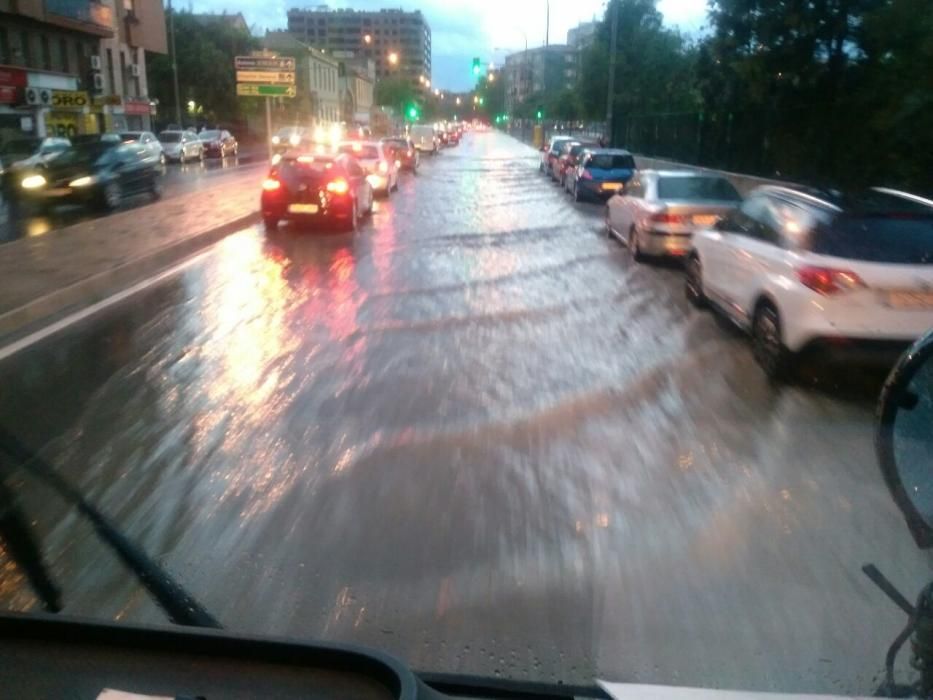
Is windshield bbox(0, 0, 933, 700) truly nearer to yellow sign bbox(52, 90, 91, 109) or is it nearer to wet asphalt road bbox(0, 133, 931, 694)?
wet asphalt road bbox(0, 133, 931, 694)

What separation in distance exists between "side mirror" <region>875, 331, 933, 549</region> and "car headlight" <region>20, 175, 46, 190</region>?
24843 millimetres

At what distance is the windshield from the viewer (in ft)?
14.5

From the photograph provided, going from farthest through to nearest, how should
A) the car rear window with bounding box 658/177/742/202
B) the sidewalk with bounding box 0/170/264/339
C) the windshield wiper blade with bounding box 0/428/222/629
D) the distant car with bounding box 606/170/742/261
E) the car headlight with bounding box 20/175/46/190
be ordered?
1. the car headlight with bounding box 20/175/46/190
2. the car rear window with bounding box 658/177/742/202
3. the distant car with bounding box 606/170/742/261
4. the sidewalk with bounding box 0/170/264/339
5. the windshield wiper blade with bounding box 0/428/222/629

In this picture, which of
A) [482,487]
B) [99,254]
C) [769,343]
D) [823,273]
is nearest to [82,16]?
[99,254]

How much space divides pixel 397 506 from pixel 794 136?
18.3m

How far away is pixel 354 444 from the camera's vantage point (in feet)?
22.6

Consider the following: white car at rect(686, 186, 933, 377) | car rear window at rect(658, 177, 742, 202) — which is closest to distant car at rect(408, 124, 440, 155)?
car rear window at rect(658, 177, 742, 202)

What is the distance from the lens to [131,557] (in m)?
5.01

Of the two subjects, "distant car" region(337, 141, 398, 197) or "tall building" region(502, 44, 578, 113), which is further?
"tall building" region(502, 44, 578, 113)

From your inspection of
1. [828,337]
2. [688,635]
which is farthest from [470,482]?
[828,337]

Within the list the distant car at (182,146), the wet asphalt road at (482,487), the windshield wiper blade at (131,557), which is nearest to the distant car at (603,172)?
the wet asphalt road at (482,487)

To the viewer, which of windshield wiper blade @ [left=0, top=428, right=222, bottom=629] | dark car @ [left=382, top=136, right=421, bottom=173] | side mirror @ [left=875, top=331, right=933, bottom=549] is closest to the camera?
side mirror @ [left=875, top=331, right=933, bottom=549]

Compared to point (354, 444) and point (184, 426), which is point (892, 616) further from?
point (184, 426)

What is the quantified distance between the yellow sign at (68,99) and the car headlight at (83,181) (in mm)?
27513
